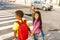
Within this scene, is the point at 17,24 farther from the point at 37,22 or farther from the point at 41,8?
the point at 41,8

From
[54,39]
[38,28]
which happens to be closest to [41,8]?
[54,39]

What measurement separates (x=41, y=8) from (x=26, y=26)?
93.0 feet

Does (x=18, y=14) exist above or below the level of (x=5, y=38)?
above

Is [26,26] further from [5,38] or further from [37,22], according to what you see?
[5,38]

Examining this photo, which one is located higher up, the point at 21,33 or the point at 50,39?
the point at 21,33

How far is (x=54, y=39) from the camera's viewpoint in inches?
399

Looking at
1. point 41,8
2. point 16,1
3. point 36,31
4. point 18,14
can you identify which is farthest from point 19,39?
point 16,1

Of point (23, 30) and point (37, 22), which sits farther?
point (37, 22)

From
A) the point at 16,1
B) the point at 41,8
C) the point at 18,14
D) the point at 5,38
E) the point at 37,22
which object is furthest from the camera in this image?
the point at 16,1

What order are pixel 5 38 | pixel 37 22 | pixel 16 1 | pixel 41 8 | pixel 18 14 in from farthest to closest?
pixel 16 1 → pixel 41 8 → pixel 5 38 → pixel 37 22 → pixel 18 14

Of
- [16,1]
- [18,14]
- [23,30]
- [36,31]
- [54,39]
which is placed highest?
[18,14]

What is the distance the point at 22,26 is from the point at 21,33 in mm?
171

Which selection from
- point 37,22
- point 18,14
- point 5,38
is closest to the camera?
point 18,14

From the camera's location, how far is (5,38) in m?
9.88
